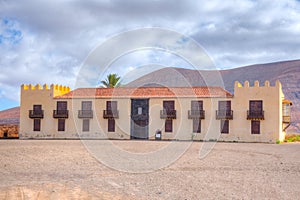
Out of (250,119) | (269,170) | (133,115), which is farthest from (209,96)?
(269,170)

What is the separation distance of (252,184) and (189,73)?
10792 cm

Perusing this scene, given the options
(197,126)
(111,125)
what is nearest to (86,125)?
(111,125)

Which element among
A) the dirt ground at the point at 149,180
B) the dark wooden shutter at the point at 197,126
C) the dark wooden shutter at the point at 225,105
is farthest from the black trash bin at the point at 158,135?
the dirt ground at the point at 149,180

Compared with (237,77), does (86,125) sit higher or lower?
lower

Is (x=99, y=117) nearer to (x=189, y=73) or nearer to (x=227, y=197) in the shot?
(x=227, y=197)

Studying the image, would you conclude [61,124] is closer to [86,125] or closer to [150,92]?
[86,125]

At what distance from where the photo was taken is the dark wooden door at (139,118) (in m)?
36.3

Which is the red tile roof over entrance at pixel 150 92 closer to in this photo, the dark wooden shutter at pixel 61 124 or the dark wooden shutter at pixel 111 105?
the dark wooden shutter at pixel 111 105

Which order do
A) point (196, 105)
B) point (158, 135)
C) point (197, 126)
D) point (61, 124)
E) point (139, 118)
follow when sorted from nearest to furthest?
point (197, 126) < point (196, 105) < point (158, 135) < point (139, 118) < point (61, 124)

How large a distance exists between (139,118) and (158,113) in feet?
6.00

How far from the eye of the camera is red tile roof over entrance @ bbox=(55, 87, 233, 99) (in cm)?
3584

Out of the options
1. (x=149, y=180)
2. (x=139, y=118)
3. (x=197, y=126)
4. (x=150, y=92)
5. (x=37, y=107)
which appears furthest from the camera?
(x=37, y=107)

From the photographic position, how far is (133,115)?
3653 cm

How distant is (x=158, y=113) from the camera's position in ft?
118
